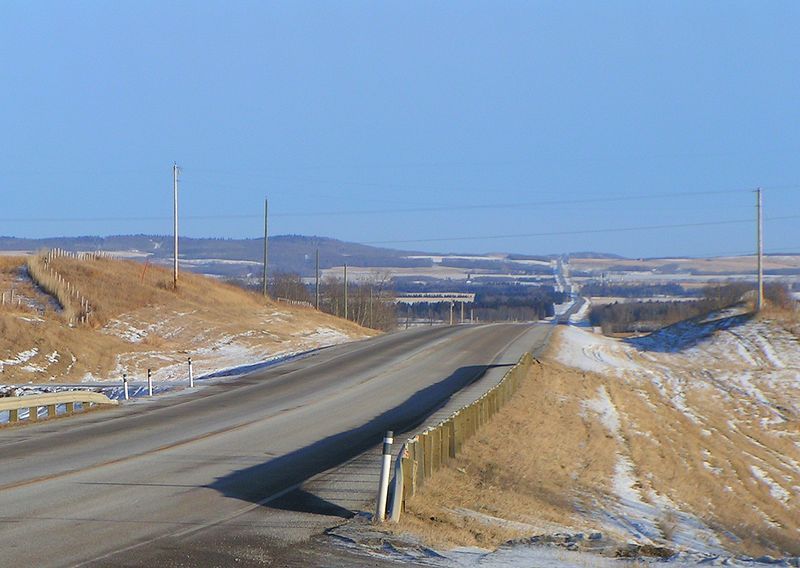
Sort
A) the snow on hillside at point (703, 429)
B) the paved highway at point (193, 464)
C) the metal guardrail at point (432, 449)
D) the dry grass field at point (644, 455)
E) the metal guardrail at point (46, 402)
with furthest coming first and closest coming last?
the metal guardrail at point (46, 402) → the snow on hillside at point (703, 429) → the dry grass field at point (644, 455) → the metal guardrail at point (432, 449) → the paved highway at point (193, 464)

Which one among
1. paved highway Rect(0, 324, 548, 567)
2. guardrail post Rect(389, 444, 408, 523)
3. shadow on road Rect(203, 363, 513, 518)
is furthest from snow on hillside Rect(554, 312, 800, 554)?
paved highway Rect(0, 324, 548, 567)

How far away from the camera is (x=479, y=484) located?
16.4 m

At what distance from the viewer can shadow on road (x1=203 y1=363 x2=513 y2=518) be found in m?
13.4

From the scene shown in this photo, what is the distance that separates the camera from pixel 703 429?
33.2 m

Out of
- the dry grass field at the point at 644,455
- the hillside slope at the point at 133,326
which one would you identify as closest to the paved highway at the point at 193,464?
the dry grass field at the point at 644,455

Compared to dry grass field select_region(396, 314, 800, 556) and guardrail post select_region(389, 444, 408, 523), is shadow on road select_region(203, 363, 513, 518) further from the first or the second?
dry grass field select_region(396, 314, 800, 556)

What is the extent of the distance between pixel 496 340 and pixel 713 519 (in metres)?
31.1

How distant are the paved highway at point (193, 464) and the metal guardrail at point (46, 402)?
2.00 feet

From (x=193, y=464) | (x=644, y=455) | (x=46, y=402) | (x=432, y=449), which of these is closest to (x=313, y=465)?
(x=193, y=464)

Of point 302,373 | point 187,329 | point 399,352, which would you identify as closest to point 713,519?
point 302,373

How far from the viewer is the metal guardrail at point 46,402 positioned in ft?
71.5

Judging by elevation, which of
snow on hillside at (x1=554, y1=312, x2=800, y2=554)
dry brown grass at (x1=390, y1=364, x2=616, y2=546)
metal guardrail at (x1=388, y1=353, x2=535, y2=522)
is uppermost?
metal guardrail at (x1=388, y1=353, x2=535, y2=522)

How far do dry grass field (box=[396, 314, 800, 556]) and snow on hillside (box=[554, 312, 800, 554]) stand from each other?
7cm

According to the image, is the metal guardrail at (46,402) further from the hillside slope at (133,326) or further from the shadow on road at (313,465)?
the hillside slope at (133,326)
